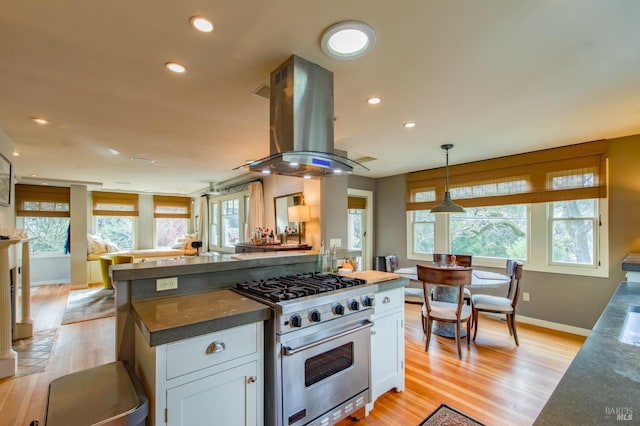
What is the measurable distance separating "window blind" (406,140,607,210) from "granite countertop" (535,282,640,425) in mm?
3381

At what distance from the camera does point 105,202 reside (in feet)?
26.8

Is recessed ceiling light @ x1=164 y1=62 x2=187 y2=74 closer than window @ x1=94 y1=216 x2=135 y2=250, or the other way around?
recessed ceiling light @ x1=164 y1=62 x2=187 y2=74

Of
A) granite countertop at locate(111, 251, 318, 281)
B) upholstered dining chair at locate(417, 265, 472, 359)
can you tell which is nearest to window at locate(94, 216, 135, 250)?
granite countertop at locate(111, 251, 318, 281)

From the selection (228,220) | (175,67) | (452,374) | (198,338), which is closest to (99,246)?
(228,220)

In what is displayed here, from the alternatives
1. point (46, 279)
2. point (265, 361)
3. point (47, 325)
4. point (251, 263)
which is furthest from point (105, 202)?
point (265, 361)

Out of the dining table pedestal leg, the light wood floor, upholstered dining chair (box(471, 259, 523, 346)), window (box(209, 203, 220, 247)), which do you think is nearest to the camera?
the light wood floor

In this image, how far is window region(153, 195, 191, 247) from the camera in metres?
9.02

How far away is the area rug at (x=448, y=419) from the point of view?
2018 mm

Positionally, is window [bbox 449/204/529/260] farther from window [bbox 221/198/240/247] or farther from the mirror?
window [bbox 221/198/240/247]

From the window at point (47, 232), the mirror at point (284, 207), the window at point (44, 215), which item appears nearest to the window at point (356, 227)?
the mirror at point (284, 207)

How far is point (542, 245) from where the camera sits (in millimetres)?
4023

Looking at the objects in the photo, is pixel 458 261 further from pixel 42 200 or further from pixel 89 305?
pixel 42 200

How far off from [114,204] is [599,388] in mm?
10081

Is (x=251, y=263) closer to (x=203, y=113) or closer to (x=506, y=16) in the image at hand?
(x=203, y=113)
